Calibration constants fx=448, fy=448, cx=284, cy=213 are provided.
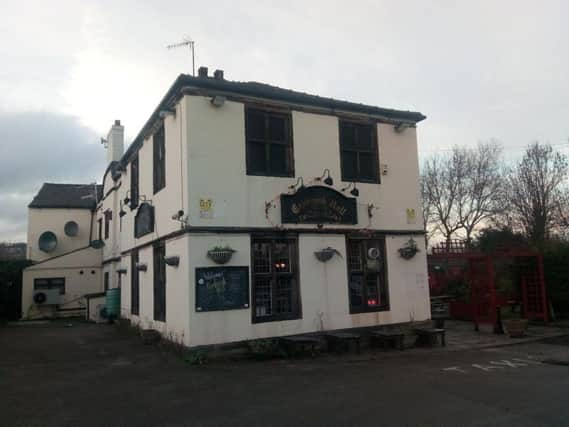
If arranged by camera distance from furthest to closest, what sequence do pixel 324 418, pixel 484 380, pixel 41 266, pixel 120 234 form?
pixel 41 266, pixel 120 234, pixel 484 380, pixel 324 418

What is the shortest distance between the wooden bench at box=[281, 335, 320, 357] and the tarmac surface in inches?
13.8

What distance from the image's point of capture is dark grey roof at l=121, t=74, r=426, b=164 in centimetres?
1049

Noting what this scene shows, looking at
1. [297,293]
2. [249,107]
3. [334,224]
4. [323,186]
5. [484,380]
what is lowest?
[484,380]

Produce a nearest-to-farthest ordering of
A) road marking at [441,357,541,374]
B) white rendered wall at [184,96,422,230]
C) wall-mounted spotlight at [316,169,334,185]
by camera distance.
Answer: road marking at [441,357,541,374]
white rendered wall at [184,96,422,230]
wall-mounted spotlight at [316,169,334,185]

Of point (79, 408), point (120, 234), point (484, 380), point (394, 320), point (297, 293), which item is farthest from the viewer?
point (120, 234)

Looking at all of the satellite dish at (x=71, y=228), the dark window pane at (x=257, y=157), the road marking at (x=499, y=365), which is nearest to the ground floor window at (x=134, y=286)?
the dark window pane at (x=257, y=157)

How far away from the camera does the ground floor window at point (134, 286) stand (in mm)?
15047

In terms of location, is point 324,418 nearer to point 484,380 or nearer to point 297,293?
point 484,380

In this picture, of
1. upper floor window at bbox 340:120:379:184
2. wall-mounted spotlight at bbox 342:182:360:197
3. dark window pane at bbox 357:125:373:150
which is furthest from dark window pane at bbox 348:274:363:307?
dark window pane at bbox 357:125:373:150

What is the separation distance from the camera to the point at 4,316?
906 inches

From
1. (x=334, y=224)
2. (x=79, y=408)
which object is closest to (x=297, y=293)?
(x=334, y=224)

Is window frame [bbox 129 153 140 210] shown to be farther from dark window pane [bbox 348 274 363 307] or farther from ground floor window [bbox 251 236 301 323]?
dark window pane [bbox 348 274 363 307]

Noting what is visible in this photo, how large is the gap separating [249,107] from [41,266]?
56.7ft

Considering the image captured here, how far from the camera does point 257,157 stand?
11.2 m
